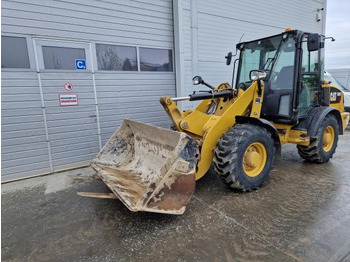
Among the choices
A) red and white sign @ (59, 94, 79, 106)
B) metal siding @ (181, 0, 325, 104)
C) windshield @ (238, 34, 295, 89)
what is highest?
metal siding @ (181, 0, 325, 104)

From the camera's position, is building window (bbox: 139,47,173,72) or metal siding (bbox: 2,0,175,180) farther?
building window (bbox: 139,47,173,72)

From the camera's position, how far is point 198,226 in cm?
273

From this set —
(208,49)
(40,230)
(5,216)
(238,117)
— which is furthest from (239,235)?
(208,49)

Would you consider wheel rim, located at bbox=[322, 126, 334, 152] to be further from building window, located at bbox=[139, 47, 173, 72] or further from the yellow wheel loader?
building window, located at bbox=[139, 47, 173, 72]

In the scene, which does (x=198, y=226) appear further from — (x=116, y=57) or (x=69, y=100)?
(x=116, y=57)

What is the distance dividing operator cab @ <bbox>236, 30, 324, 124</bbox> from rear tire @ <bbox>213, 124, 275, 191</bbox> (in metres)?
0.81

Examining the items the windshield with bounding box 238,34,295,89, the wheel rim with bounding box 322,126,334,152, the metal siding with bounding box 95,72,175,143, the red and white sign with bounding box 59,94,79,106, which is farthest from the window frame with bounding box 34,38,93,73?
the wheel rim with bounding box 322,126,334,152

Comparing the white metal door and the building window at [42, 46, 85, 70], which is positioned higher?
the building window at [42, 46, 85, 70]

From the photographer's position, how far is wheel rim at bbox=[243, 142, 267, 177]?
3479mm


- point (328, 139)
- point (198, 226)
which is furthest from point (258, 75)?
point (328, 139)

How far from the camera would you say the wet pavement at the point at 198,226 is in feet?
7.57

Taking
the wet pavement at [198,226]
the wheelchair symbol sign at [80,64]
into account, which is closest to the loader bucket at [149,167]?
the wet pavement at [198,226]

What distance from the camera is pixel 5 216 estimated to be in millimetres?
3176

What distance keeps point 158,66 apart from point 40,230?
4.53 metres
